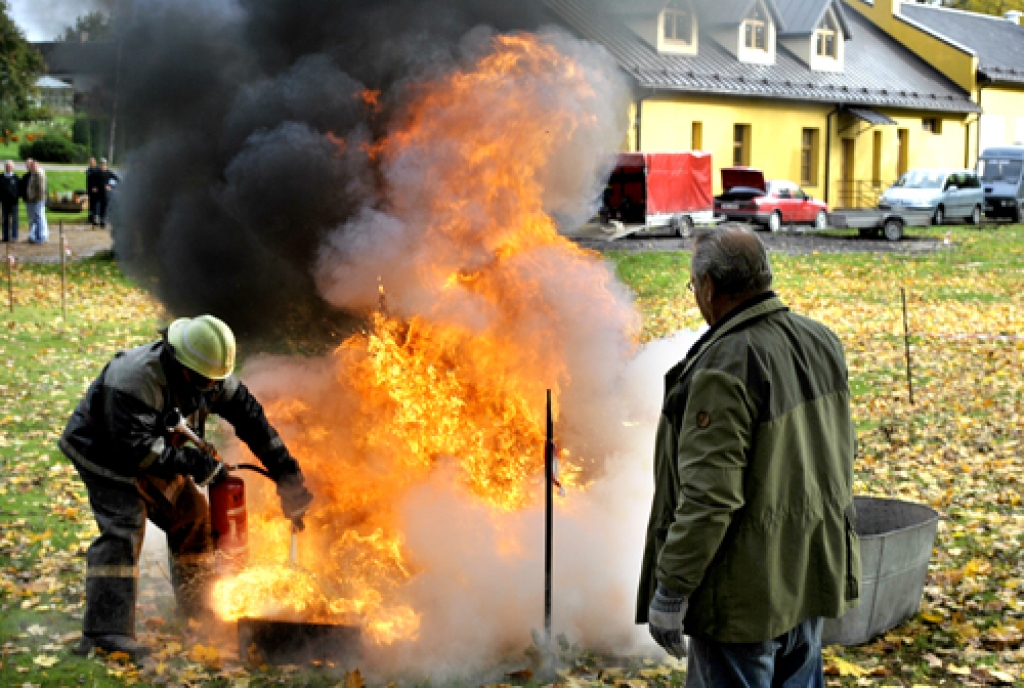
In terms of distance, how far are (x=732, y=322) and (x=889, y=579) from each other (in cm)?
268

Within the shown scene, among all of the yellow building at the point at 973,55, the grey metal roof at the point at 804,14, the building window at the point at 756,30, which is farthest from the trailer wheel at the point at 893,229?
the yellow building at the point at 973,55

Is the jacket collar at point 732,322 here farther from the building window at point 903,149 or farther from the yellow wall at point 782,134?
the building window at point 903,149

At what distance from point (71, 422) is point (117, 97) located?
125 inches

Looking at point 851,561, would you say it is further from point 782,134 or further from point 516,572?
point 782,134

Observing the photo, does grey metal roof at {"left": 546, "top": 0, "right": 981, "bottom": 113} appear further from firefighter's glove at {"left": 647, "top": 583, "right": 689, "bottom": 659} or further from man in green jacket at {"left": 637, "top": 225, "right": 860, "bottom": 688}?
firefighter's glove at {"left": 647, "top": 583, "right": 689, "bottom": 659}

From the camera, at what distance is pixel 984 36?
49312 mm

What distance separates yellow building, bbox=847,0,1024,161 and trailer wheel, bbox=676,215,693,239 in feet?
73.7

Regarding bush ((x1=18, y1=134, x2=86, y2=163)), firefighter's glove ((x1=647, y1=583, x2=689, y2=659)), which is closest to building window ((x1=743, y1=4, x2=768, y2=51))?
bush ((x1=18, y1=134, x2=86, y2=163))

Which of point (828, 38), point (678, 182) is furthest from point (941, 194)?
point (678, 182)

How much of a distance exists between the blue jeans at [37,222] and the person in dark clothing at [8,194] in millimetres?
349

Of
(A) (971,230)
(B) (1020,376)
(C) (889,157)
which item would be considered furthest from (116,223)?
(C) (889,157)

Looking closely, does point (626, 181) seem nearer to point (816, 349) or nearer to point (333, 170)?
point (333, 170)

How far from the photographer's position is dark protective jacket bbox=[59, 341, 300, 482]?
498 cm

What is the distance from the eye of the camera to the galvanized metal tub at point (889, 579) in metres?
5.20
